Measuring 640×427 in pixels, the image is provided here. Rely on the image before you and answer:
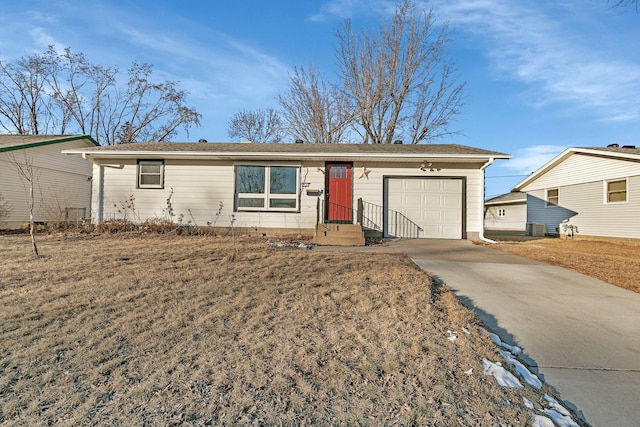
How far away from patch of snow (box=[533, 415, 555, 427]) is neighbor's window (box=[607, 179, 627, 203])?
49.5ft

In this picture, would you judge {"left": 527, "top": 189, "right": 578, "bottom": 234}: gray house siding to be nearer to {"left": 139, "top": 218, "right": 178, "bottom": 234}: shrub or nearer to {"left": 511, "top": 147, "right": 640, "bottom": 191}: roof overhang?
{"left": 511, "top": 147, "right": 640, "bottom": 191}: roof overhang

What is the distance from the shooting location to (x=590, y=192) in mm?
14078

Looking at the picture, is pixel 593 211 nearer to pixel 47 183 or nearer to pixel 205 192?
pixel 205 192

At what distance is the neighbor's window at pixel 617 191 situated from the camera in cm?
1255

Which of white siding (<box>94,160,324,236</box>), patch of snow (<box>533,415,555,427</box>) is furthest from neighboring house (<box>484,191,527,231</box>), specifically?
patch of snow (<box>533,415,555,427</box>)

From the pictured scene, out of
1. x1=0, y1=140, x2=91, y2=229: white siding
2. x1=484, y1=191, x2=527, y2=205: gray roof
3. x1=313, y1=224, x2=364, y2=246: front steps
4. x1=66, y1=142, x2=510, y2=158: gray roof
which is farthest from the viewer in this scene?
x1=484, y1=191, x2=527, y2=205: gray roof

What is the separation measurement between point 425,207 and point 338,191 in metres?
2.94

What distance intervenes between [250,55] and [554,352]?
14.6 metres

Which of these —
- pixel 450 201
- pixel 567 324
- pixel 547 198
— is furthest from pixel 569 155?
pixel 567 324

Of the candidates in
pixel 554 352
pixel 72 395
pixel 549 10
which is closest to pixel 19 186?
pixel 72 395

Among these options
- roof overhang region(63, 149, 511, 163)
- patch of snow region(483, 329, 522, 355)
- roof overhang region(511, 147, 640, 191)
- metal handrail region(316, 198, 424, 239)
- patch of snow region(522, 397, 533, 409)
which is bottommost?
patch of snow region(522, 397, 533, 409)

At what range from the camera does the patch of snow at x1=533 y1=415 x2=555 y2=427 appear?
183 cm

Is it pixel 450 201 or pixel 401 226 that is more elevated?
pixel 450 201

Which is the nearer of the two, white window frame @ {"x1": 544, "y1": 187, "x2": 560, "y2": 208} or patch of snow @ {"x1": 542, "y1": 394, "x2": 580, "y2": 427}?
patch of snow @ {"x1": 542, "y1": 394, "x2": 580, "y2": 427}
